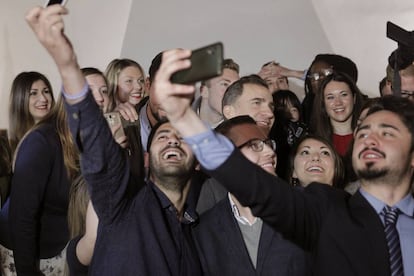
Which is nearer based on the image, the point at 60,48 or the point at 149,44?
the point at 60,48

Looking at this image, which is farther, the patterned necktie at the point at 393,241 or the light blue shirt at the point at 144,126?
the light blue shirt at the point at 144,126

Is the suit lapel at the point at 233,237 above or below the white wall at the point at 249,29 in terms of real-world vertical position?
below

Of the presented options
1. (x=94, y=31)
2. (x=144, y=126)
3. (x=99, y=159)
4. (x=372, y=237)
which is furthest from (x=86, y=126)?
(x=94, y=31)

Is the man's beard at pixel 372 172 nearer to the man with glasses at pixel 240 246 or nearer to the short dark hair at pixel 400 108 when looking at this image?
the short dark hair at pixel 400 108

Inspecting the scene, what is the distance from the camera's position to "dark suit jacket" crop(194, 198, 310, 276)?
1.66 metres

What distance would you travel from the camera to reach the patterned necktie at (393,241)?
136 centimetres

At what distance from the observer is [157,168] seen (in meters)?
1.78

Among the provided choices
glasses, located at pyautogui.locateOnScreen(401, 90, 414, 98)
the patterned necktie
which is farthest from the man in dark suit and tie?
glasses, located at pyautogui.locateOnScreen(401, 90, 414, 98)

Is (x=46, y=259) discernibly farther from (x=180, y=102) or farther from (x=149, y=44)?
(x=149, y=44)

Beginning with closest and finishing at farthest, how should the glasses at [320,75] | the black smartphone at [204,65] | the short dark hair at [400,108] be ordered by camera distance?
the black smartphone at [204,65] → the short dark hair at [400,108] → the glasses at [320,75]

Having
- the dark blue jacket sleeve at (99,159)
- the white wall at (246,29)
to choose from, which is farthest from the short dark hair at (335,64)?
the dark blue jacket sleeve at (99,159)

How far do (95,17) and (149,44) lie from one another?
34 centimetres

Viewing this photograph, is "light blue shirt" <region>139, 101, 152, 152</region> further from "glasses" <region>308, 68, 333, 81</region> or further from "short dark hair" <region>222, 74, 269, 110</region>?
"glasses" <region>308, 68, 333, 81</region>

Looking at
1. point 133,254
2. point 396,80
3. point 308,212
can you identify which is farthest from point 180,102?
point 396,80
